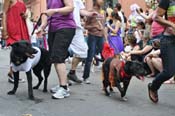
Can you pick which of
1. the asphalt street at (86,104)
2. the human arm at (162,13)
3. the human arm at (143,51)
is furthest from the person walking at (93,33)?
the human arm at (162,13)

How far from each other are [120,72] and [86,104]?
74 centimetres

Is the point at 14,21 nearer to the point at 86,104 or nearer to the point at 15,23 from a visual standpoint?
the point at 15,23

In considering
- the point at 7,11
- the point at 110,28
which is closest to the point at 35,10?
the point at 110,28

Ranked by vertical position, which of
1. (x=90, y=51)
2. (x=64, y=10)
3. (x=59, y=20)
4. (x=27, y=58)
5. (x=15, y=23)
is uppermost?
(x=64, y=10)

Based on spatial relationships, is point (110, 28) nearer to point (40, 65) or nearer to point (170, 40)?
point (40, 65)

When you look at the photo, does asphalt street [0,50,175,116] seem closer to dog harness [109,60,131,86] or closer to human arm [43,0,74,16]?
dog harness [109,60,131,86]

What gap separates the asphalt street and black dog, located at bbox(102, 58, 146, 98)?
11.0 inches

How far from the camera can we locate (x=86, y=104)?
7195mm

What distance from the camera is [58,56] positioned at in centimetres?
730

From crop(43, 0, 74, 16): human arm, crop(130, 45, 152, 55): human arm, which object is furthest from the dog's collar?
crop(130, 45, 152, 55): human arm

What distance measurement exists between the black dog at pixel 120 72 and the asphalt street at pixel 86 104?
0.91 ft

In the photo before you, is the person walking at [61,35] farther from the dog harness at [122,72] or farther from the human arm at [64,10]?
the dog harness at [122,72]

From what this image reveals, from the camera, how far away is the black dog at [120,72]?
7207mm

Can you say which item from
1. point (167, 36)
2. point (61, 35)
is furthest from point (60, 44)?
point (167, 36)
